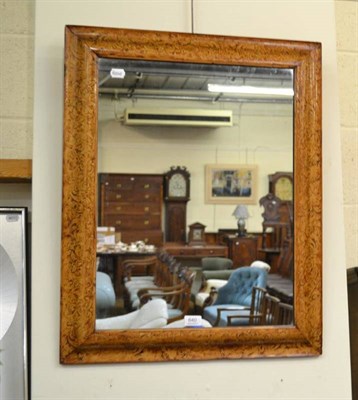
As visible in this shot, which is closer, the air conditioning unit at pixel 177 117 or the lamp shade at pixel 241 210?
Result: the air conditioning unit at pixel 177 117

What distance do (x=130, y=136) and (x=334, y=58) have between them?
0.66m

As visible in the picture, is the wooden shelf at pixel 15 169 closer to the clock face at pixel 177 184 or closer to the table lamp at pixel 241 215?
the clock face at pixel 177 184

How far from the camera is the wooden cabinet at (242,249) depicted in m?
1.41

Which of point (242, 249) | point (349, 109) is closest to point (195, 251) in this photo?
point (242, 249)

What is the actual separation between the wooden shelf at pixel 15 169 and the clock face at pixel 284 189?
686mm

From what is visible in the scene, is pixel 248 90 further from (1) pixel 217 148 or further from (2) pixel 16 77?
(2) pixel 16 77

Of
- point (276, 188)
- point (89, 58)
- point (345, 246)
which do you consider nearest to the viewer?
point (89, 58)

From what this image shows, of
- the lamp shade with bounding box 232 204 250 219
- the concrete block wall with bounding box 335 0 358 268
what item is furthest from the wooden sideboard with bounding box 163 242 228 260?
the concrete block wall with bounding box 335 0 358 268

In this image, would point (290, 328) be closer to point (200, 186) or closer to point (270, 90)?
point (200, 186)

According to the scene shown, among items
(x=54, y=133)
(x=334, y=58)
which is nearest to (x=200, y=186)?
(x=54, y=133)

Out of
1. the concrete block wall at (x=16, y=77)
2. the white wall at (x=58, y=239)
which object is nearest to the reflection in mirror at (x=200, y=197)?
the white wall at (x=58, y=239)

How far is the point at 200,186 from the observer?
4.85 feet

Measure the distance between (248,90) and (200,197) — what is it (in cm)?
34

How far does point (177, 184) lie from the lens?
138 centimetres
